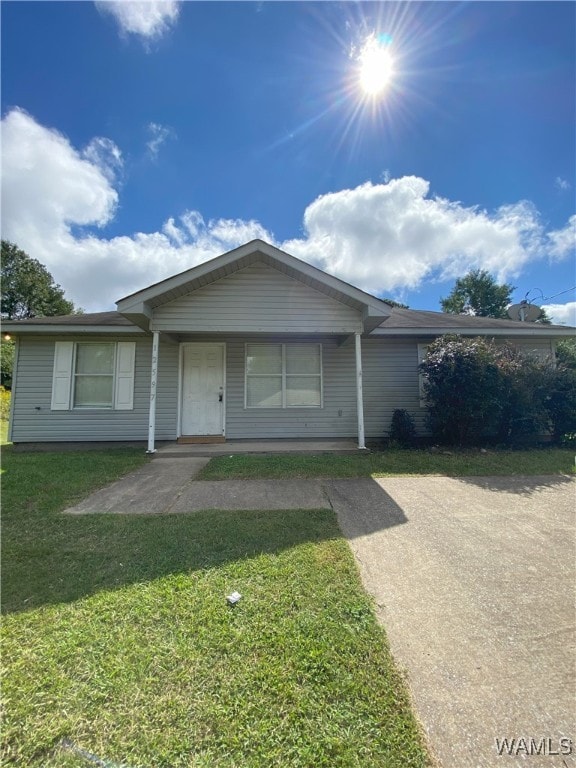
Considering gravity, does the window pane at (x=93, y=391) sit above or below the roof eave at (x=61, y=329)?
below

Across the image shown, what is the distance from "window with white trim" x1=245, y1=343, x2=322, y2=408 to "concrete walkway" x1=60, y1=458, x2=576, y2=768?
3478 mm

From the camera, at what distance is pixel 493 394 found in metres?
6.94

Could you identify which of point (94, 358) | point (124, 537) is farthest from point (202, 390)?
point (124, 537)

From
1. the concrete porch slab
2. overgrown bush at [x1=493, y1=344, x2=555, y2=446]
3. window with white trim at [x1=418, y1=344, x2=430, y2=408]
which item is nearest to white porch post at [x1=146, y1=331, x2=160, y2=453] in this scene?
the concrete porch slab

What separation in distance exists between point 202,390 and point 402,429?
5343 millimetres

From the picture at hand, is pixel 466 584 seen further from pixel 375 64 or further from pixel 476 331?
pixel 375 64

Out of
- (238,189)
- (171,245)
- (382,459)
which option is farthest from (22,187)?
(382,459)

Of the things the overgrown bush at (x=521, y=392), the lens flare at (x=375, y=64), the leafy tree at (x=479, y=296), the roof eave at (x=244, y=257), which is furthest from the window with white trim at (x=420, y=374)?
the leafy tree at (x=479, y=296)

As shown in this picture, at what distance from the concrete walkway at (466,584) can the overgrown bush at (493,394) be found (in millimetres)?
2293

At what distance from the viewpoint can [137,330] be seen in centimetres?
774

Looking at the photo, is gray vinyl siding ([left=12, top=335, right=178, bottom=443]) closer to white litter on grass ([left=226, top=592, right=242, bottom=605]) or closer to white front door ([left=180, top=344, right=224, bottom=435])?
white front door ([left=180, top=344, right=224, bottom=435])

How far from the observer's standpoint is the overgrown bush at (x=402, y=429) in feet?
26.5

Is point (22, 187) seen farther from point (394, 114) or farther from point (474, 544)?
point (474, 544)

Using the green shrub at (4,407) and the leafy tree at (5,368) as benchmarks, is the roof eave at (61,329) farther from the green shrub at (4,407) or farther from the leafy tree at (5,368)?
the leafy tree at (5,368)
